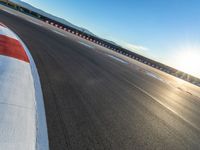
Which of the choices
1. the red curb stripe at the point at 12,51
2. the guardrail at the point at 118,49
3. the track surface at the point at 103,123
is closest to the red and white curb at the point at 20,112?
the track surface at the point at 103,123

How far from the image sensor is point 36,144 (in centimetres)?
256

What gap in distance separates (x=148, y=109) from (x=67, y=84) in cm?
233

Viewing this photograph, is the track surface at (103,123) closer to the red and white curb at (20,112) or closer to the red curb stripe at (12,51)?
the red and white curb at (20,112)

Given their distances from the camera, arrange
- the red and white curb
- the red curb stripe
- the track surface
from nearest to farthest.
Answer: the red and white curb, the track surface, the red curb stripe

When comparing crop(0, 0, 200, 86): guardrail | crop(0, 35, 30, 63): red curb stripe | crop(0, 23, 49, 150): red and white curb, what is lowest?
crop(0, 0, 200, 86): guardrail

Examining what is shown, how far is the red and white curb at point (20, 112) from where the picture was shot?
8.25 feet

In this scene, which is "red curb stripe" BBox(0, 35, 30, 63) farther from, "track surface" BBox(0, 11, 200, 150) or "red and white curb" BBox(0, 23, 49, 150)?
"red and white curb" BBox(0, 23, 49, 150)

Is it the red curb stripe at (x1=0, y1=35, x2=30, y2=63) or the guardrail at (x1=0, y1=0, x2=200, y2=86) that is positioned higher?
the red curb stripe at (x1=0, y1=35, x2=30, y2=63)

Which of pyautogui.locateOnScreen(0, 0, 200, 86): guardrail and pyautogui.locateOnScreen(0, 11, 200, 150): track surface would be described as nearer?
pyautogui.locateOnScreen(0, 11, 200, 150): track surface

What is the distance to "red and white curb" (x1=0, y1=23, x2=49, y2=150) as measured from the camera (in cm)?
252

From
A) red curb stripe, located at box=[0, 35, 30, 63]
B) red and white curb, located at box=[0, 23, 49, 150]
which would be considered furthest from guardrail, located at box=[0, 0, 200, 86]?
red and white curb, located at box=[0, 23, 49, 150]

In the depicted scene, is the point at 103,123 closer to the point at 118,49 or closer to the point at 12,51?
the point at 12,51

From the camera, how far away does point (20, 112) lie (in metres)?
3.21

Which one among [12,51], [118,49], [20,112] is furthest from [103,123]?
[118,49]
